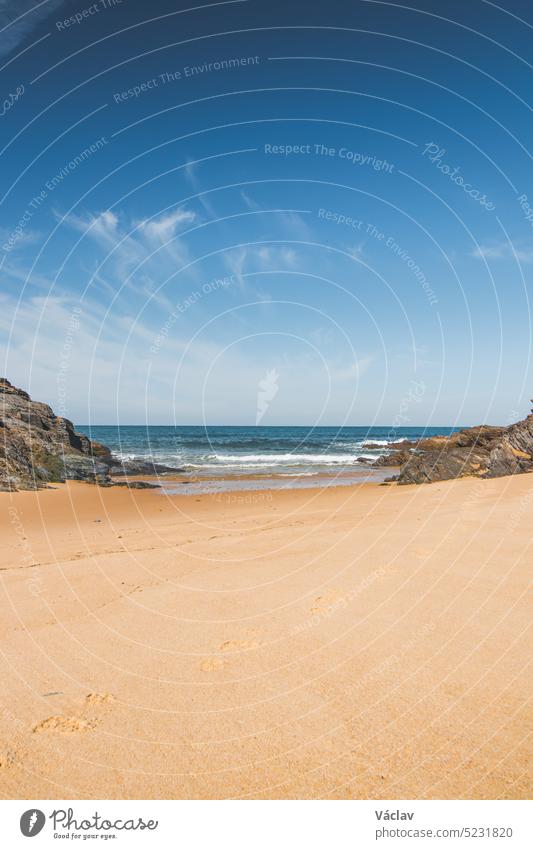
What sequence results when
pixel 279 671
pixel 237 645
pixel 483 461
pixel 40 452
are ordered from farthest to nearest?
pixel 40 452 → pixel 483 461 → pixel 237 645 → pixel 279 671

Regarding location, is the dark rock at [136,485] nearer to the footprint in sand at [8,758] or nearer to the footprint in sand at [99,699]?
the footprint in sand at [99,699]

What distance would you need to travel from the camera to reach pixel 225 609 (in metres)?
5.25

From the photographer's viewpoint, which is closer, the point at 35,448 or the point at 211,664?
the point at 211,664

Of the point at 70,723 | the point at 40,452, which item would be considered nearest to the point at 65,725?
the point at 70,723

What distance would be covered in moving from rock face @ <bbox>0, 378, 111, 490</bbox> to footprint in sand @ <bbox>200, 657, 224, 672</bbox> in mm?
17630

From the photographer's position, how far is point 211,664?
13.4 ft

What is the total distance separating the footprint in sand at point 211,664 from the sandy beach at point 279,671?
18mm

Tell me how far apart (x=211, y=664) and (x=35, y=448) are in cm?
2191

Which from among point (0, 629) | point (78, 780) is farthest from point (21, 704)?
point (0, 629)

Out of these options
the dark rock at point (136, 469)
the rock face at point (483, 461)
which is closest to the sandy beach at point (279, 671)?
the rock face at point (483, 461)

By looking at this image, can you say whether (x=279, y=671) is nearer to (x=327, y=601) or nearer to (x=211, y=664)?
(x=211, y=664)

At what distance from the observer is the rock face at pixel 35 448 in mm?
20562
